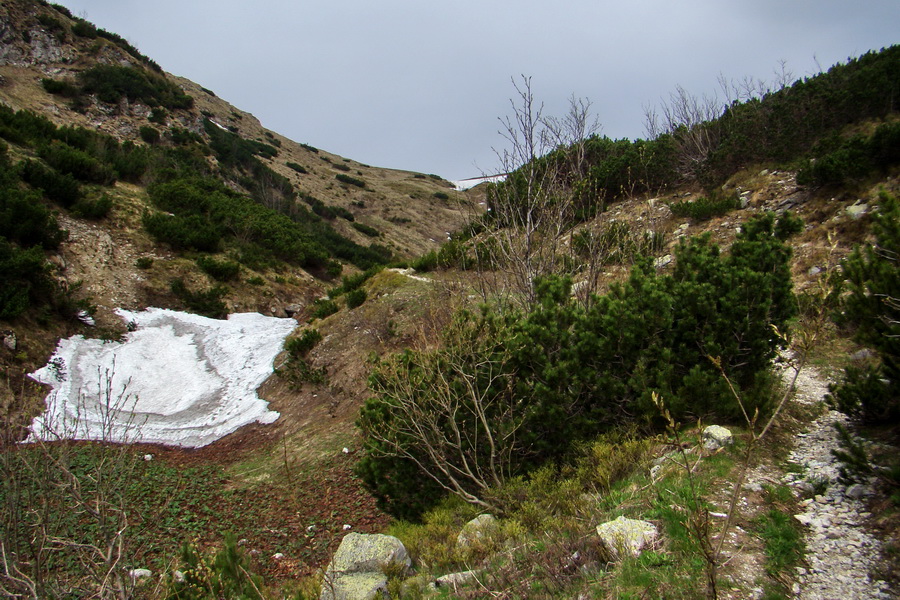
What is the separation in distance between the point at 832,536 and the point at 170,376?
12443mm

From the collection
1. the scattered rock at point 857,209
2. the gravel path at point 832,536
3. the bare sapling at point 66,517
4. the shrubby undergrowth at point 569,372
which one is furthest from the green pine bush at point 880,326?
the scattered rock at point 857,209

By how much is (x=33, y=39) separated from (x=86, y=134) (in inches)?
538

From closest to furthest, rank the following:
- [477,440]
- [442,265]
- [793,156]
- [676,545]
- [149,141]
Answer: [676,545] < [477,440] < [793,156] < [442,265] < [149,141]

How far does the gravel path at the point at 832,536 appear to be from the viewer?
2340 millimetres

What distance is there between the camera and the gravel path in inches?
92.1

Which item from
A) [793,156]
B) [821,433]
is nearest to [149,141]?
[793,156]

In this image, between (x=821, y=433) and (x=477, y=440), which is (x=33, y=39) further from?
(x=821, y=433)

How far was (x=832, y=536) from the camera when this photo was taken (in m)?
2.74

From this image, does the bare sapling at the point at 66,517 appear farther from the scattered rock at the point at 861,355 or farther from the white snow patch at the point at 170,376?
the scattered rock at the point at 861,355

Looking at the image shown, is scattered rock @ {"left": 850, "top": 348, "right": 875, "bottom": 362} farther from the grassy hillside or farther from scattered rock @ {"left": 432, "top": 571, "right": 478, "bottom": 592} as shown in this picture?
scattered rock @ {"left": 432, "top": 571, "right": 478, "bottom": 592}

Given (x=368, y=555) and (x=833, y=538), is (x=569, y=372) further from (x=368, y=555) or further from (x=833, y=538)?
(x=368, y=555)

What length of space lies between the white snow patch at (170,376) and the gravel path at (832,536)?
30.2ft

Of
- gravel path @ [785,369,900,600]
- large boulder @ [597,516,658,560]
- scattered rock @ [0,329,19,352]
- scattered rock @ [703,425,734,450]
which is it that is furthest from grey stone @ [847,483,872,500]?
scattered rock @ [0,329,19,352]

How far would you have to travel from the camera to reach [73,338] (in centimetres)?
1104
